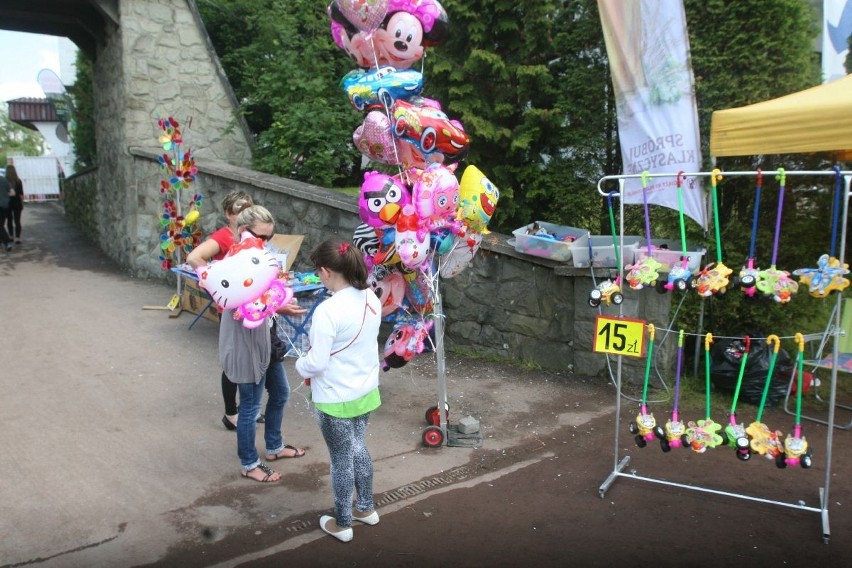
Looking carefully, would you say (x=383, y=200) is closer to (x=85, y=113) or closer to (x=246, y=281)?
(x=246, y=281)

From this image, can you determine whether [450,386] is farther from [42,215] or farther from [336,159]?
[42,215]

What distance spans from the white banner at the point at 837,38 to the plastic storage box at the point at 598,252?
284 centimetres

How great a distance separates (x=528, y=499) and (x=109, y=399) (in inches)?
137

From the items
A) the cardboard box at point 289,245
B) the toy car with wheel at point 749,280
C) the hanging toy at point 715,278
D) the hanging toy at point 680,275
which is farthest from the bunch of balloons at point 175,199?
the toy car with wheel at point 749,280

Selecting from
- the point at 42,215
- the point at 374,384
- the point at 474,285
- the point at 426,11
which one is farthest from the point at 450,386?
the point at 42,215

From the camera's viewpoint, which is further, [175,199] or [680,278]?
[175,199]

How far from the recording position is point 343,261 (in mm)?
3443

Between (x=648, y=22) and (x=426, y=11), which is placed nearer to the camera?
(x=426, y=11)

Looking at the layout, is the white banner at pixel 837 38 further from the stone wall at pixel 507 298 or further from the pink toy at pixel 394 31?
the pink toy at pixel 394 31

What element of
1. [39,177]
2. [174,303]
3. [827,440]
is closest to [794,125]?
[827,440]

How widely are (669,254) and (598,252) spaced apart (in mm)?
827

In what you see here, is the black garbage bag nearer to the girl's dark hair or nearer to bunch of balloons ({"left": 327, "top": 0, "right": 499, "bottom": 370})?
bunch of balloons ({"left": 327, "top": 0, "right": 499, "bottom": 370})

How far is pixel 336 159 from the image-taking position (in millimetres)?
9141

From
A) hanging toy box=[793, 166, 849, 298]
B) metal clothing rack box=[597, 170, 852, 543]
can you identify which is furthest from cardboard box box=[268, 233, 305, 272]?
hanging toy box=[793, 166, 849, 298]
